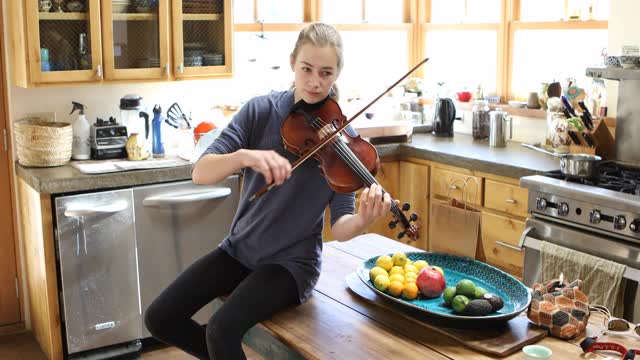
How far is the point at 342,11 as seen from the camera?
4793 millimetres

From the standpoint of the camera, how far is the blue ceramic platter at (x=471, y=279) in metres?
1.93

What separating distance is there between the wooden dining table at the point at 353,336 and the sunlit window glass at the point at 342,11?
9.02 feet

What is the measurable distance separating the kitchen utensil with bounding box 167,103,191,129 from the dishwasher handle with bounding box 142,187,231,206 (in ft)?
1.80

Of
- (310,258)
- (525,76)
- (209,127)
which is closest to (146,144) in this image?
(209,127)

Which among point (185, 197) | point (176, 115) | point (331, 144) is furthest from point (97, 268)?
point (331, 144)

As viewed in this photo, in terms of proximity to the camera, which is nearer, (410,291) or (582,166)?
(410,291)

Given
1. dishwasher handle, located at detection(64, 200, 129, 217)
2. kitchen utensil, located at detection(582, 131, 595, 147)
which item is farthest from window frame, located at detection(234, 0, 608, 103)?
dishwasher handle, located at detection(64, 200, 129, 217)

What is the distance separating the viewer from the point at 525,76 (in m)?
4.40

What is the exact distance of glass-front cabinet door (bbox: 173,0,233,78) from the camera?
3854 mm

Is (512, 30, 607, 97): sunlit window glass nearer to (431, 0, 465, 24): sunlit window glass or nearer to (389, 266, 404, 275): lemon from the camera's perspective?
(431, 0, 465, 24): sunlit window glass

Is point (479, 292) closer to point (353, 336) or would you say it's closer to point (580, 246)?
point (353, 336)

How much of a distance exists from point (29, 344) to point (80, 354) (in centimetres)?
41

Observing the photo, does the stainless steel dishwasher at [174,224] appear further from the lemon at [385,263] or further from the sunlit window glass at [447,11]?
the sunlit window glass at [447,11]

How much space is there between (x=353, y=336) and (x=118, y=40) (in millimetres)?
2330
